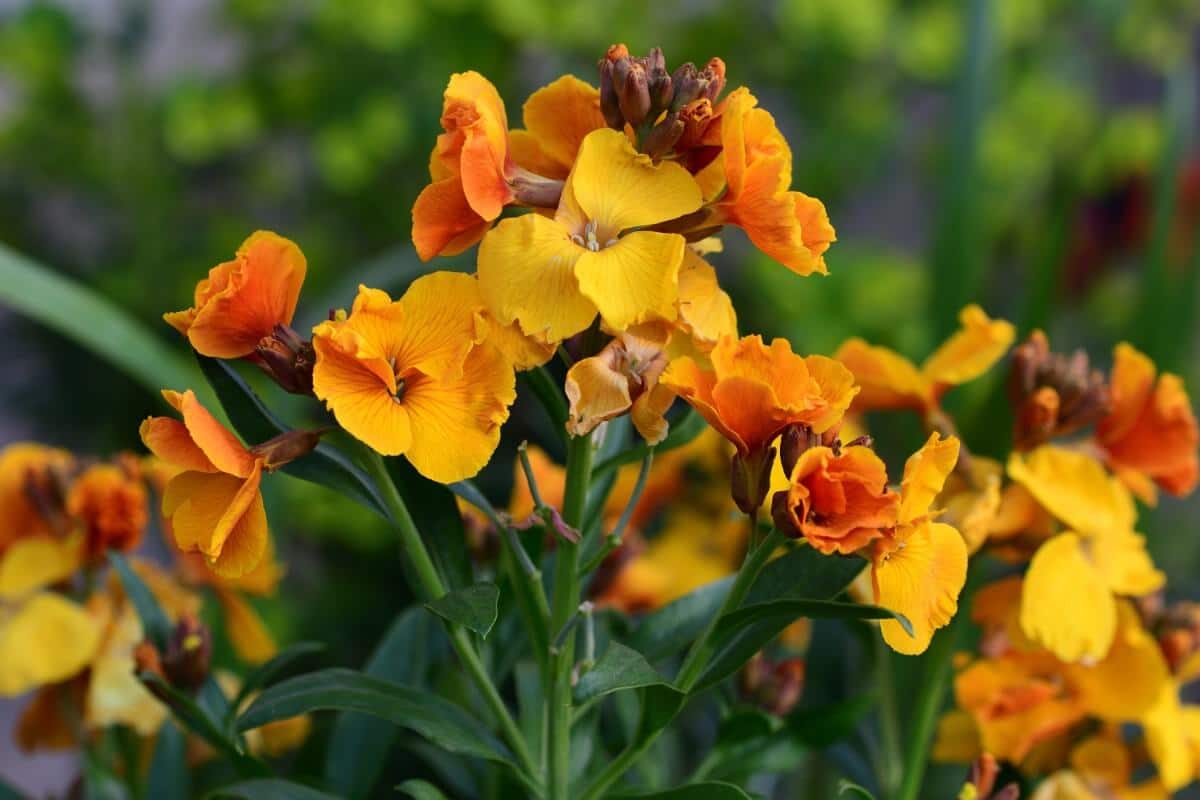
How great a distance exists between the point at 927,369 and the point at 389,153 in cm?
142

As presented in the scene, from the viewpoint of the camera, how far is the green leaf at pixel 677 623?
42 centimetres

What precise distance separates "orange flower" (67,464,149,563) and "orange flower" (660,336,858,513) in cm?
26

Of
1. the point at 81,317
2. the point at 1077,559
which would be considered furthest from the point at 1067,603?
the point at 81,317

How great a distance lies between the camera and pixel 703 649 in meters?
0.35

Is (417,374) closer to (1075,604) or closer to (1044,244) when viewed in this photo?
(1075,604)

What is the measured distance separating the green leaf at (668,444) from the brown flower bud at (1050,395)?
119 mm

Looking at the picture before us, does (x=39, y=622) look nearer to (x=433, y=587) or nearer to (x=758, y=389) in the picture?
(x=433, y=587)

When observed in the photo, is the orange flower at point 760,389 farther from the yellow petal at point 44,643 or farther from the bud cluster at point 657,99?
the yellow petal at point 44,643

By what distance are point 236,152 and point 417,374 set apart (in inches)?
73.9

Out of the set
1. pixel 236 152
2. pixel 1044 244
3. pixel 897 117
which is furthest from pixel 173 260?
pixel 1044 244

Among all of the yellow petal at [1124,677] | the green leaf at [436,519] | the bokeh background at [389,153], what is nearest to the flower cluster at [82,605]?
the green leaf at [436,519]

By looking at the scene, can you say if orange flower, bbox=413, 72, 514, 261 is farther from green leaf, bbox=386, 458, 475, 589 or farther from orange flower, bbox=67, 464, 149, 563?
orange flower, bbox=67, 464, 149, 563

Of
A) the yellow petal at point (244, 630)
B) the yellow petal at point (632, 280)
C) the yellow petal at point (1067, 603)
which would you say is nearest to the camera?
the yellow petal at point (632, 280)

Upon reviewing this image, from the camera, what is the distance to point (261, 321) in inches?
13.1
